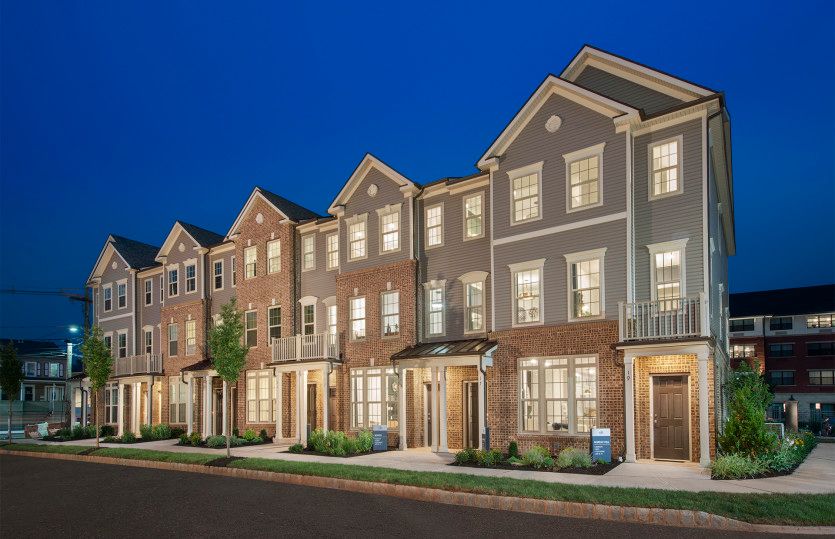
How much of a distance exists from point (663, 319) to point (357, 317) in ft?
40.7

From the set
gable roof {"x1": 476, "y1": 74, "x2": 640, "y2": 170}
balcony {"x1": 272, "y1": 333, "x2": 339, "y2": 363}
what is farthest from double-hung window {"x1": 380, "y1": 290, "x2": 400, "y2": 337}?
gable roof {"x1": 476, "y1": 74, "x2": 640, "y2": 170}

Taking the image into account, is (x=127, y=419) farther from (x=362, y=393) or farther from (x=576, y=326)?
(x=576, y=326)

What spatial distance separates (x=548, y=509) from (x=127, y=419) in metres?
31.2

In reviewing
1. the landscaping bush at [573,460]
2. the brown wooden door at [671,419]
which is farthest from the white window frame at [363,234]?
the brown wooden door at [671,419]

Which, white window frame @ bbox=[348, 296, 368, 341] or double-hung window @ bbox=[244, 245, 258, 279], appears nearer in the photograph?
white window frame @ bbox=[348, 296, 368, 341]

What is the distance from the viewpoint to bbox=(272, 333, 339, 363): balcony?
1064 inches

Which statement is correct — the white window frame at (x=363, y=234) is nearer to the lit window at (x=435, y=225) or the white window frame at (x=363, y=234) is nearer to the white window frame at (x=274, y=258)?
the lit window at (x=435, y=225)

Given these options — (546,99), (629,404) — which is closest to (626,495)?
(629,404)

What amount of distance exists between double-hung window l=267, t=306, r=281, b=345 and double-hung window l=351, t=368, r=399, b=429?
16.7ft

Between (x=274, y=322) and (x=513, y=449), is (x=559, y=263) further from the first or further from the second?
(x=274, y=322)

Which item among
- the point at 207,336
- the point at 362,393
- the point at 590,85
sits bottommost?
the point at 362,393

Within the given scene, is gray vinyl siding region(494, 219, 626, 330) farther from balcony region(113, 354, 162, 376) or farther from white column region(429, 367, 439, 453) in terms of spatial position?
balcony region(113, 354, 162, 376)

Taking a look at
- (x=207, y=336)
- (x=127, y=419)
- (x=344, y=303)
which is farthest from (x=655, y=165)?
(x=127, y=419)

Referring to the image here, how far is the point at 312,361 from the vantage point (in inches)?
1058
